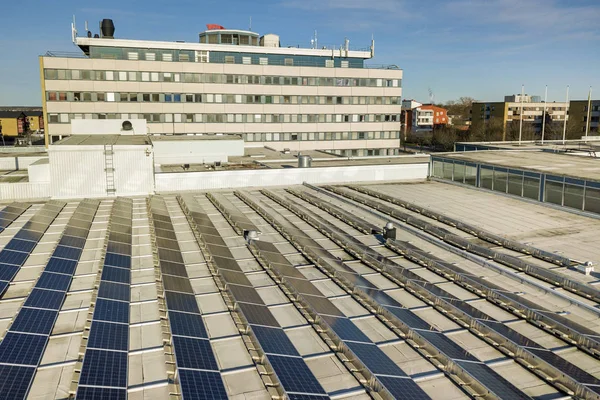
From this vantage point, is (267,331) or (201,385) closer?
(201,385)

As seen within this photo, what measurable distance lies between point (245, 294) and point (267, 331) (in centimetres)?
325

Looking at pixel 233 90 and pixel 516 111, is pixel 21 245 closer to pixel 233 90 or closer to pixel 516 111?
pixel 233 90

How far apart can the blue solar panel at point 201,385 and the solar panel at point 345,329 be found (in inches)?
166

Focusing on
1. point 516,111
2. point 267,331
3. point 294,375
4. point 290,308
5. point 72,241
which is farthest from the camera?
point 516,111

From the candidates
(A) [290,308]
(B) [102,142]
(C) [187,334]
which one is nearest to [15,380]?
(C) [187,334]

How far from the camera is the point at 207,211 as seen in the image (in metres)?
32.8

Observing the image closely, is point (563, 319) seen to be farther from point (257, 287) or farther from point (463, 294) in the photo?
point (257, 287)

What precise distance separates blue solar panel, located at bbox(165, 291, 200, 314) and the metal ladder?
21861 mm

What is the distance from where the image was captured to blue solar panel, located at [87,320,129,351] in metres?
13.4

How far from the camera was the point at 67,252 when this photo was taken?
22.4 meters

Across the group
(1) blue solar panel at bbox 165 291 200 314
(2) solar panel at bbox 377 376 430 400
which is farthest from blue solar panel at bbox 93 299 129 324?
(2) solar panel at bbox 377 376 430 400

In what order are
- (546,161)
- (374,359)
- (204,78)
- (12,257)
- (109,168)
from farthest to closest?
(204,78) < (546,161) < (109,168) < (12,257) < (374,359)

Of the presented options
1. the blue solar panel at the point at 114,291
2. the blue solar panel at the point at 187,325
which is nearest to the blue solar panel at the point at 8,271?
the blue solar panel at the point at 114,291

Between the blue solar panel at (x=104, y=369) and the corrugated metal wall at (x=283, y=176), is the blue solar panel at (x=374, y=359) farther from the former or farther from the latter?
the corrugated metal wall at (x=283, y=176)
